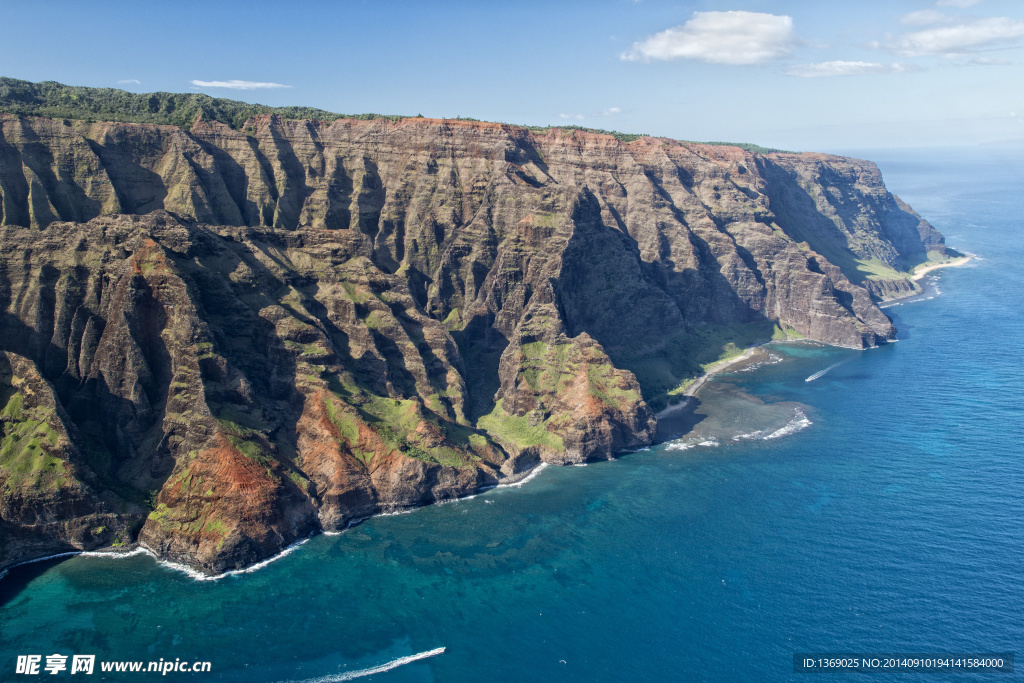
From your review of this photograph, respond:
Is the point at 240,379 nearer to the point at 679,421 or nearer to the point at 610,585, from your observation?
the point at 610,585

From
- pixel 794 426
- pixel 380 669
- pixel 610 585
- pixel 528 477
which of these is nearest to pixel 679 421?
pixel 794 426

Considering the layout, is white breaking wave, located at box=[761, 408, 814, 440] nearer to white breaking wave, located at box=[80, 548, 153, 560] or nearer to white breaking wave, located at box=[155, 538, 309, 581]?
white breaking wave, located at box=[155, 538, 309, 581]

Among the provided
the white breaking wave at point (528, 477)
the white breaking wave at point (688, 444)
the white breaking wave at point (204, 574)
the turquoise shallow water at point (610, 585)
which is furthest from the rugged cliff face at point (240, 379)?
the turquoise shallow water at point (610, 585)

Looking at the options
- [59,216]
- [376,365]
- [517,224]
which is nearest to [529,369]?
[376,365]

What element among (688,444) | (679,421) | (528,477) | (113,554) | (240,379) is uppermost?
(240,379)

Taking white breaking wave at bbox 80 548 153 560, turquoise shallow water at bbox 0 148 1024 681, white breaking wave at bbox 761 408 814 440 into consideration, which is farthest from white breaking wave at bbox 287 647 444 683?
white breaking wave at bbox 761 408 814 440

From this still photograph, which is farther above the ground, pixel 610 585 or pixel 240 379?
pixel 240 379
